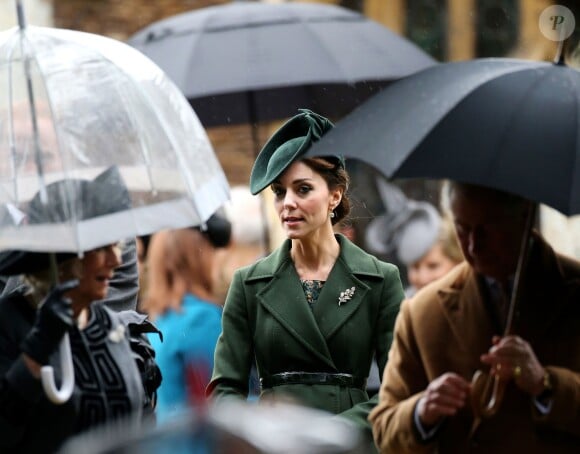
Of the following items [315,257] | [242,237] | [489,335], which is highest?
[489,335]

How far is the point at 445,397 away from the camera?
5.35m

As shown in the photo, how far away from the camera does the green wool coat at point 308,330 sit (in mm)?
6945

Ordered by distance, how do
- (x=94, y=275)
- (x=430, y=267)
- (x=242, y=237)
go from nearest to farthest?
1. (x=94, y=275)
2. (x=242, y=237)
3. (x=430, y=267)

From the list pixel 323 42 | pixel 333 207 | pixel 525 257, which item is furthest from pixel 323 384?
pixel 323 42

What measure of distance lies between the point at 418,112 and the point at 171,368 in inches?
106

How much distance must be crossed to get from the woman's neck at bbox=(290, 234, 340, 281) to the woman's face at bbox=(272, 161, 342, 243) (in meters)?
0.05

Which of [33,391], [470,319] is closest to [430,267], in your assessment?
[470,319]

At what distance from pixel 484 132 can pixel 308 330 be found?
1.69 metres

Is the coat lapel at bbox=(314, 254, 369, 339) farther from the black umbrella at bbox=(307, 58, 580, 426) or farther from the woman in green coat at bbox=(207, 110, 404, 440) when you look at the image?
the black umbrella at bbox=(307, 58, 580, 426)

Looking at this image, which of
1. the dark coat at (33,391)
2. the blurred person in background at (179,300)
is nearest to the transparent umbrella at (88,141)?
the dark coat at (33,391)

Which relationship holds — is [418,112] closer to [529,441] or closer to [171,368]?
[529,441]

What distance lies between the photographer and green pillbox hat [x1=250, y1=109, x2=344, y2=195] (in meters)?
7.01

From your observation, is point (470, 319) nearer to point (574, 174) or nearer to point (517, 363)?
point (517, 363)

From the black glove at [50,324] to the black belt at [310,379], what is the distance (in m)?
1.45
